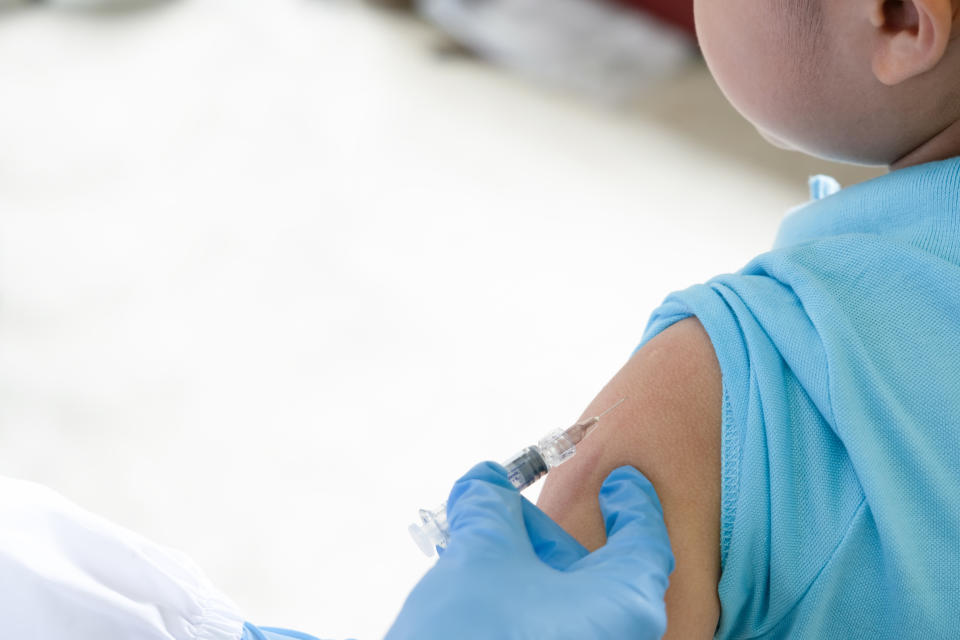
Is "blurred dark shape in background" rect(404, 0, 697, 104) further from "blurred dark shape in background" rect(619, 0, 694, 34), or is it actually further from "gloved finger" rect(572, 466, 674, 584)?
"gloved finger" rect(572, 466, 674, 584)

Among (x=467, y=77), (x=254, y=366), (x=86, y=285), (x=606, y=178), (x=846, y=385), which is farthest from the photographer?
(x=467, y=77)

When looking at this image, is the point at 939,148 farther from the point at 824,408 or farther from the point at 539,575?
the point at 539,575

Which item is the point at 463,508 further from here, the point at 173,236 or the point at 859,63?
the point at 173,236

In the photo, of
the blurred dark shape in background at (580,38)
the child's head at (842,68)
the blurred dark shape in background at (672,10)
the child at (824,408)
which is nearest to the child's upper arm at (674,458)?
the child at (824,408)

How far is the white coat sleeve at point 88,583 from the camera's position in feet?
2.39

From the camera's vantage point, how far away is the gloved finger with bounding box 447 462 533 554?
685 mm

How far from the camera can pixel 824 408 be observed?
0.70 meters

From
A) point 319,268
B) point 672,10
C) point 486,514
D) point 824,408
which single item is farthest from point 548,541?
point 672,10

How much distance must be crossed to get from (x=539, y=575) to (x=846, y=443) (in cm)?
23

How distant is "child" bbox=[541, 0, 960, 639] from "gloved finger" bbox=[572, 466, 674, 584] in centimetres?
3

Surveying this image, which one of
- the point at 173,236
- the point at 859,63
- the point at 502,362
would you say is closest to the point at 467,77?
the point at 173,236

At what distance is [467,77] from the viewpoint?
333 centimetres

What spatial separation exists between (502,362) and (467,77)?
1464 mm

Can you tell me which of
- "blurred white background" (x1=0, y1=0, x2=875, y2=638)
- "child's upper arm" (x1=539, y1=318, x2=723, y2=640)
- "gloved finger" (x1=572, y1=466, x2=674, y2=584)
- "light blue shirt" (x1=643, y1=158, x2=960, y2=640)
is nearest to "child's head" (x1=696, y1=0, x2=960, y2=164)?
"light blue shirt" (x1=643, y1=158, x2=960, y2=640)
